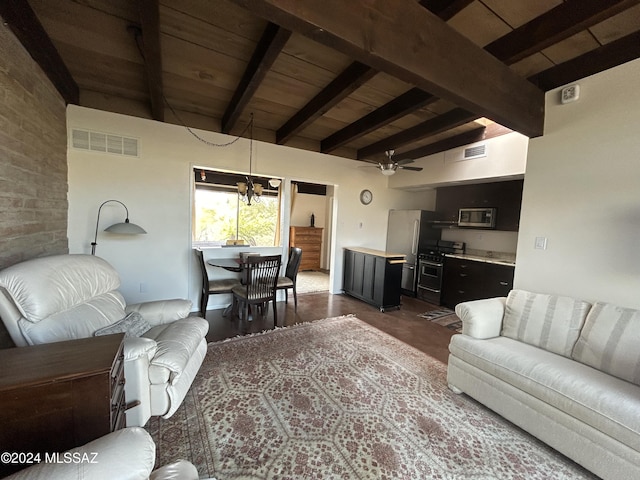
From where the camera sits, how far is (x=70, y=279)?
1810 mm

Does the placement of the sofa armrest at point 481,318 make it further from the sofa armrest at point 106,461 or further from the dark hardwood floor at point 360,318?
the sofa armrest at point 106,461

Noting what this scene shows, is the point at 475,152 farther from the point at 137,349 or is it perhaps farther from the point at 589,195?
the point at 137,349

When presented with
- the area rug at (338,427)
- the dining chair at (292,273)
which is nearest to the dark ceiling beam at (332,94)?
the dining chair at (292,273)

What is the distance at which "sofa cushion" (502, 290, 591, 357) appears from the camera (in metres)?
1.99

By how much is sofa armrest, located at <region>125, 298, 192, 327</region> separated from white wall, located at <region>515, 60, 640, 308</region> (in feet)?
10.8

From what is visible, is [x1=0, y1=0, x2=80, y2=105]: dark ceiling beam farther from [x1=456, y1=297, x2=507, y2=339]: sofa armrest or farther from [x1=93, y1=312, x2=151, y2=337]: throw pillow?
[x1=456, y1=297, x2=507, y2=339]: sofa armrest

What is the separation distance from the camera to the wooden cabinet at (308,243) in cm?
729

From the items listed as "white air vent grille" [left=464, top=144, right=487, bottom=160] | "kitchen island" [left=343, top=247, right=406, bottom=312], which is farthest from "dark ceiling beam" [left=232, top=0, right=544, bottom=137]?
"kitchen island" [left=343, top=247, right=406, bottom=312]

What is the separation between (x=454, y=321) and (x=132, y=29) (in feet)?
15.6

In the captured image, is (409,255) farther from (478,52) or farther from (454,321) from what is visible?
(478,52)

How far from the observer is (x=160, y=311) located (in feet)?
7.33

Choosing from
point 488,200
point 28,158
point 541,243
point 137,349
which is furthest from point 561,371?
point 28,158

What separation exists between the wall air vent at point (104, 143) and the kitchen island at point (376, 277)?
3626mm

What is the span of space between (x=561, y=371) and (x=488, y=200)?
324 centimetres
